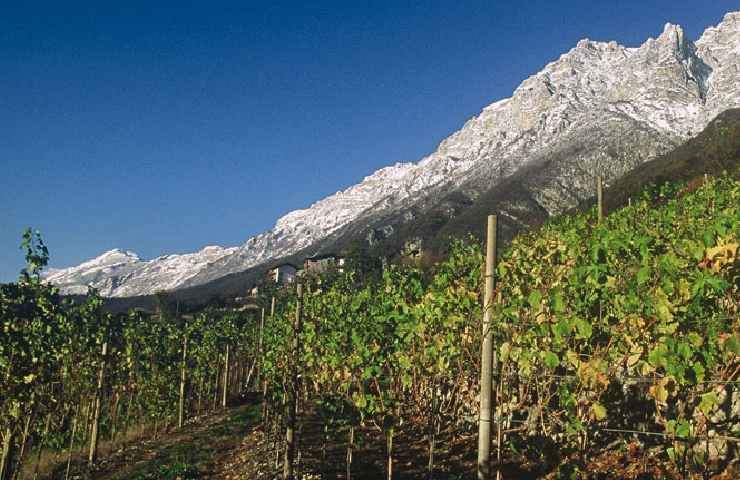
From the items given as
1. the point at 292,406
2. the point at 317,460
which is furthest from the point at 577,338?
the point at 317,460

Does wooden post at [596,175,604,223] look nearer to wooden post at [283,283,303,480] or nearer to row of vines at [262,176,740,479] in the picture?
row of vines at [262,176,740,479]

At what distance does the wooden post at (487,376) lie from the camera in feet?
16.6

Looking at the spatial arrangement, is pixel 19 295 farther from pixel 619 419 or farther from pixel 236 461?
pixel 619 419

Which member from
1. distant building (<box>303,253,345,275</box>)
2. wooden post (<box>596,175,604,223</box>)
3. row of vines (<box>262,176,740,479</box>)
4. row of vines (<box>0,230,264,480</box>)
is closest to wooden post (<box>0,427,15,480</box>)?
row of vines (<box>0,230,264,480</box>)

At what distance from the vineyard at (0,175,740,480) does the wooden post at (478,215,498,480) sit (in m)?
0.08

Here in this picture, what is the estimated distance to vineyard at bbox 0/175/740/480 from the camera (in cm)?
549

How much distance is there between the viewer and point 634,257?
8.09 meters

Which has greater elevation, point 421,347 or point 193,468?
point 421,347

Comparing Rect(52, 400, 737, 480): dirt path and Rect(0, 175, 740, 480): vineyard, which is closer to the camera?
Rect(0, 175, 740, 480): vineyard

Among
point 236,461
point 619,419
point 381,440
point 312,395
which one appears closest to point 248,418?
point 312,395

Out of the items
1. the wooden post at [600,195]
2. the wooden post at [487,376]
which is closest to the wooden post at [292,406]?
the wooden post at [487,376]

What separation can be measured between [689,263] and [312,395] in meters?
15.5

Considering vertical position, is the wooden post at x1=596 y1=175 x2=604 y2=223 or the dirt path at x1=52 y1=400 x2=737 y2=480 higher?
the wooden post at x1=596 y1=175 x2=604 y2=223

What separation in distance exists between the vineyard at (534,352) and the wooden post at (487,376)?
0.08 metres
